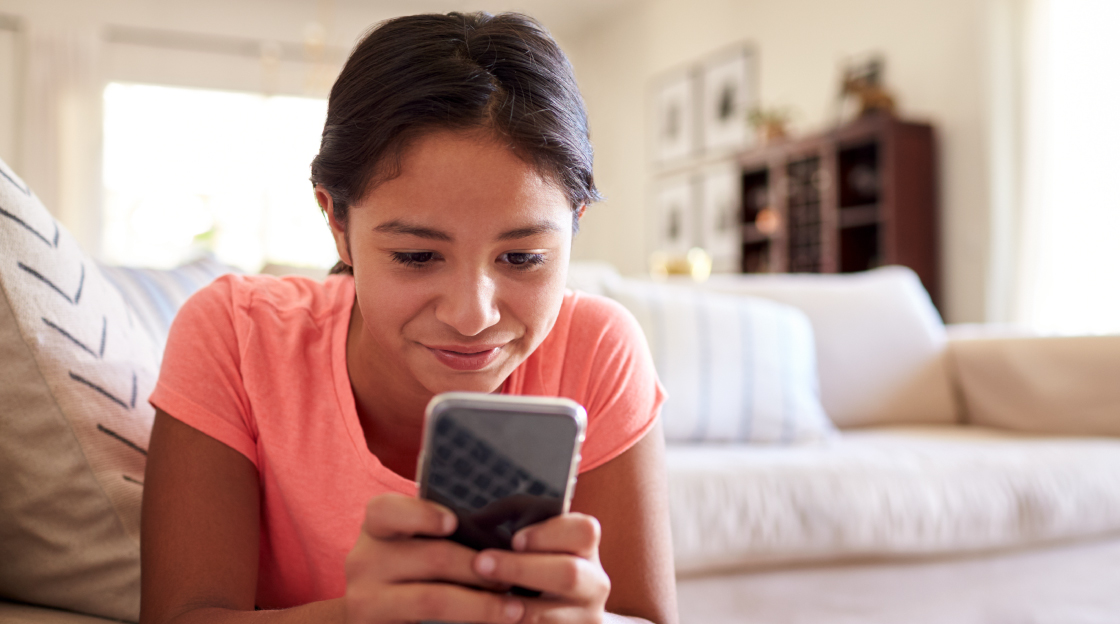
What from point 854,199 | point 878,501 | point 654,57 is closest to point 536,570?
point 878,501

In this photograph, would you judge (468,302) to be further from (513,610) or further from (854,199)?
(854,199)

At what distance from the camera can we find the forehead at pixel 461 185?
2.05ft

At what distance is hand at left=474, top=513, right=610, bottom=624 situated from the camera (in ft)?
1.61

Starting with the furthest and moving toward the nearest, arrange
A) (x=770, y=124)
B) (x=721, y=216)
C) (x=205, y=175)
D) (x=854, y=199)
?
(x=205, y=175) → (x=721, y=216) → (x=770, y=124) → (x=854, y=199)

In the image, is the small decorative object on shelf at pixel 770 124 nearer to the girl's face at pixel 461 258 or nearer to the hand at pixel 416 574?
the girl's face at pixel 461 258

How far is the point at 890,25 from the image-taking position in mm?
4242

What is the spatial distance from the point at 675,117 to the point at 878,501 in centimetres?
472

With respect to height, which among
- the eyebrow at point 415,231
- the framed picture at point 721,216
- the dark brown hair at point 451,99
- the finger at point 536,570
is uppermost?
the framed picture at point 721,216

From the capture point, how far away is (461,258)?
0.64 meters

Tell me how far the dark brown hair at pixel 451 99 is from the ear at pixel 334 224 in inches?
0.4

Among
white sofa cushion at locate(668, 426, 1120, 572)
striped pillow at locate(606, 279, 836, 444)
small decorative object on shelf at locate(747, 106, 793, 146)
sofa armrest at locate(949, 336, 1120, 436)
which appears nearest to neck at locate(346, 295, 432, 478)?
white sofa cushion at locate(668, 426, 1120, 572)

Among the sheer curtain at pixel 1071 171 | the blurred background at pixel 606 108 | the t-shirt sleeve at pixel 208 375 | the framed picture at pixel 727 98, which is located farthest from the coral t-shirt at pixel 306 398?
the framed picture at pixel 727 98

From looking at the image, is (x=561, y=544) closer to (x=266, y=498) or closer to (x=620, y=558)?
(x=620, y=558)

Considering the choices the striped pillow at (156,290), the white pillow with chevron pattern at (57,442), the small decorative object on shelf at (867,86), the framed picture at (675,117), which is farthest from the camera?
the framed picture at (675,117)
